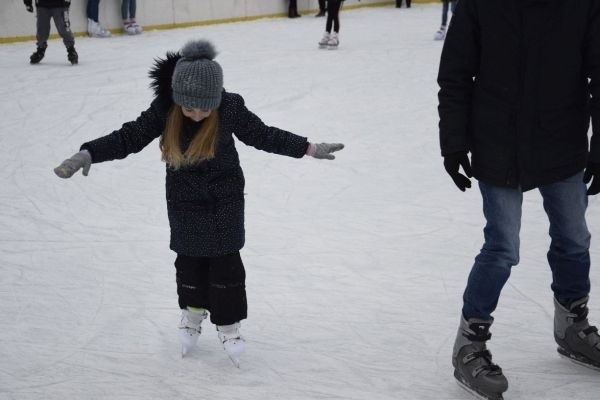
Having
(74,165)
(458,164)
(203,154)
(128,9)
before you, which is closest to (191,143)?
(203,154)

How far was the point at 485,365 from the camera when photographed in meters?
2.56

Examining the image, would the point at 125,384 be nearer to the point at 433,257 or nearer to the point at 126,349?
the point at 126,349

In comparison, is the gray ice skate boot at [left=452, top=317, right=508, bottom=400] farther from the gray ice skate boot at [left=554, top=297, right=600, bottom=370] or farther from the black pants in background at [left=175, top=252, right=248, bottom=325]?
the black pants in background at [left=175, top=252, right=248, bottom=325]

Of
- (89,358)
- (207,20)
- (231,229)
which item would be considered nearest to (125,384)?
(89,358)

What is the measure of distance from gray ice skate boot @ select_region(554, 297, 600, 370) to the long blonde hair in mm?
1158

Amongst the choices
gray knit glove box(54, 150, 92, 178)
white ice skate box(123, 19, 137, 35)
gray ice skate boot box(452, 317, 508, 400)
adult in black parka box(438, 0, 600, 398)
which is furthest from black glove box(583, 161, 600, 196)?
white ice skate box(123, 19, 137, 35)

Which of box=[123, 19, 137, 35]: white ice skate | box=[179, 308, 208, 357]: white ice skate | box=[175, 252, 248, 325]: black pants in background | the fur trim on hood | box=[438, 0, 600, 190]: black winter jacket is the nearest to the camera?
box=[438, 0, 600, 190]: black winter jacket

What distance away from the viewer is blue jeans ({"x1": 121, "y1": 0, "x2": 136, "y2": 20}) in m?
12.0

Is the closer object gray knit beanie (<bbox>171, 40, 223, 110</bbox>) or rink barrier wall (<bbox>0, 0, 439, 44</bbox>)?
gray knit beanie (<bbox>171, 40, 223, 110</bbox>)

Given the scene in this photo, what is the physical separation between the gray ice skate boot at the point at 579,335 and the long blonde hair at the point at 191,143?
116cm

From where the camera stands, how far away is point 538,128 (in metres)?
2.43

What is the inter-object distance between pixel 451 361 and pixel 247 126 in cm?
95

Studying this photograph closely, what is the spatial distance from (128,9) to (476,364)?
10299 millimetres

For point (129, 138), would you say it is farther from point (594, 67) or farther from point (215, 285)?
point (594, 67)
